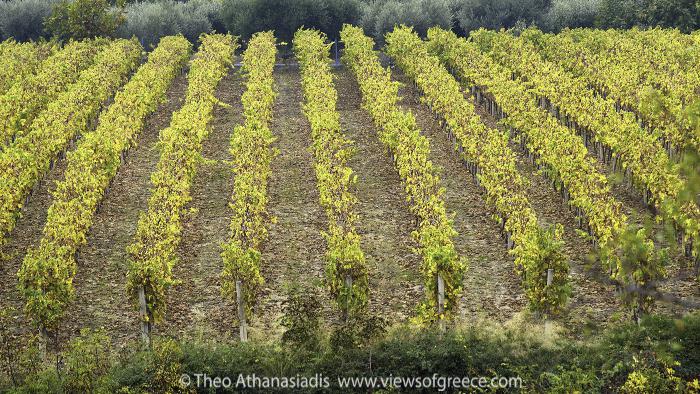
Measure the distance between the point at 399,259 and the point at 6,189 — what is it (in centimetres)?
1003

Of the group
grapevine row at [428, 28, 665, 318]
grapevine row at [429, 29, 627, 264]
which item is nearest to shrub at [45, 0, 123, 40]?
grapevine row at [429, 29, 627, 264]

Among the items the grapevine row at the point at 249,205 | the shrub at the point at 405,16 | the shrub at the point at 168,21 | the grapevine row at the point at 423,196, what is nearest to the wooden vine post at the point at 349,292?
the grapevine row at the point at 423,196

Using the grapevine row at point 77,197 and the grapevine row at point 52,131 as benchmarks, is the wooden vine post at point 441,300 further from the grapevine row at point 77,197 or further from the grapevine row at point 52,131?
the grapevine row at point 52,131

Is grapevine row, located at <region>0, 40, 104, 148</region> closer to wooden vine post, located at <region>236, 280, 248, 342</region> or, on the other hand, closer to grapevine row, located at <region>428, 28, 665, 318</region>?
wooden vine post, located at <region>236, 280, 248, 342</region>

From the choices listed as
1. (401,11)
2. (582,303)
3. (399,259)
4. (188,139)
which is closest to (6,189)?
(188,139)

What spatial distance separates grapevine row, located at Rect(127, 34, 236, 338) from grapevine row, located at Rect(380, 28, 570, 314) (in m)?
7.40

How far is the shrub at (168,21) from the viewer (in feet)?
198

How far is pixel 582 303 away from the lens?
2133 centimetres

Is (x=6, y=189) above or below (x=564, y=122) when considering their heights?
above

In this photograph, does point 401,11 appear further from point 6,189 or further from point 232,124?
point 6,189

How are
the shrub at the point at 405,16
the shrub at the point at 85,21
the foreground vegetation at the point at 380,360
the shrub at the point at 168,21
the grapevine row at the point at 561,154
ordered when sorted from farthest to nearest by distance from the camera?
the shrub at the point at 168,21
the shrub at the point at 405,16
the shrub at the point at 85,21
the grapevine row at the point at 561,154
the foreground vegetation at the point at 380,360

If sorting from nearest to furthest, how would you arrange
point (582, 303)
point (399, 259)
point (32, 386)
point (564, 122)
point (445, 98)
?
point (32, 386) → point (582, 303) → point (399, 259) → point (445, 98) → point (564, 122)

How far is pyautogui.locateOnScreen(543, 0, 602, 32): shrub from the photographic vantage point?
199 ft

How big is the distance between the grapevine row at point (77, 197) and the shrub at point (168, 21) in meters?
18.7
